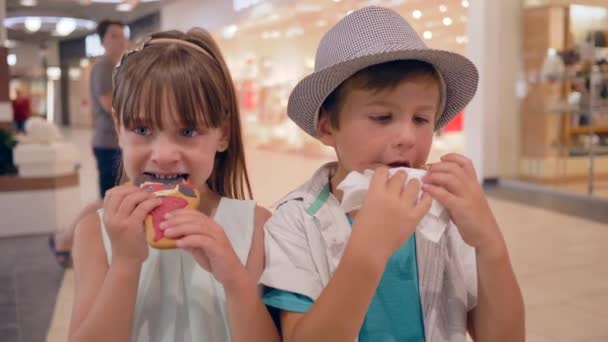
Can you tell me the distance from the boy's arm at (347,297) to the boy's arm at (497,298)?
0.20 m

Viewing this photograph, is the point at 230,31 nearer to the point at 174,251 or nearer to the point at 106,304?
the point at 174,251

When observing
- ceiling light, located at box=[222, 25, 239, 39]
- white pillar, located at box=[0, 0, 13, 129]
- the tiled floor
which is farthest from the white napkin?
ceiling light, located at box=[222, 25, 239, 39]

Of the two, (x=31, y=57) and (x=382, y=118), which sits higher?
(x=31, y=57)

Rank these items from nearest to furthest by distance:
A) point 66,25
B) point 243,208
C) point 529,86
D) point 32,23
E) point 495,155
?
point 243,208 < point 529,86 < point 495,155 < point 32,23 < point 66,25

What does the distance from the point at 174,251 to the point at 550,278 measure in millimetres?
2981

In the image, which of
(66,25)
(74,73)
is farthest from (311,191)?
(74,73)

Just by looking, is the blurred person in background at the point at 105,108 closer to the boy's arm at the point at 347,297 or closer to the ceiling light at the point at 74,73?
the boy's arm at the point at 347,297

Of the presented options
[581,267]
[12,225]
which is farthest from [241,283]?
[12,225]

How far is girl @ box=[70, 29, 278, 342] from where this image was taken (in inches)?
39.7

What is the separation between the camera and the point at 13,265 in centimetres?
403

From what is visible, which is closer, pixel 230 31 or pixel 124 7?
pixel 230 31

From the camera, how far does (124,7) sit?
18.1 m

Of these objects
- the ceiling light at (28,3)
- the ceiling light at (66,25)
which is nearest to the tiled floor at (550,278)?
the ceiling light at (28,3)

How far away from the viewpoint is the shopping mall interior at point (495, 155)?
3.32 meters
